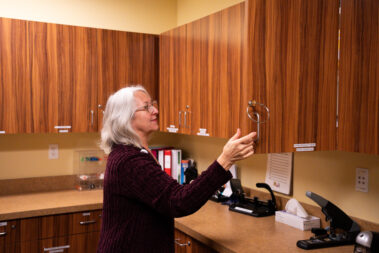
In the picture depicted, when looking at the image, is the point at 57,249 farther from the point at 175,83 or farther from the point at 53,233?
the point at 175,83

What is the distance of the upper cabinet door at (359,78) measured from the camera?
165 centimetres

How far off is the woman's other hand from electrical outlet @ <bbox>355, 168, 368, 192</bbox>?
2.79 ft

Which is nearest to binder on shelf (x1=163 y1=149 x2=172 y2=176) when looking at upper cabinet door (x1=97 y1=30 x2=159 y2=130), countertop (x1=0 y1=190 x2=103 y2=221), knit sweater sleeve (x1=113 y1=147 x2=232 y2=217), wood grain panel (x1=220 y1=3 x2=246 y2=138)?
upper cabinet door (x1=97 y1=30 x2=159 y2=130)

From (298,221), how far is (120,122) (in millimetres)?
1215

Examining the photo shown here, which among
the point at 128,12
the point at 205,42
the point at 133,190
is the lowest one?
the point at 133,190

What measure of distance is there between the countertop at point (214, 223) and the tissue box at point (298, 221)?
0.03m

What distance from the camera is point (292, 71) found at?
1.67 metres

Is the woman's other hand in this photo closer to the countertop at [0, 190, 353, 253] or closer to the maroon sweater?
the maroon sweater

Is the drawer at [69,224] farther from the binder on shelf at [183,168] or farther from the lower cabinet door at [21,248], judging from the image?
the binder on shelf at [183,168]

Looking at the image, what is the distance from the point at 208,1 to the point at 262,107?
1.93 metres

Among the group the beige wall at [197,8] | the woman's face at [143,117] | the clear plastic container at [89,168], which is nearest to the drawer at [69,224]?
the clear plastic container at [89,168]

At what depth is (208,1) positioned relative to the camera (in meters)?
3.28

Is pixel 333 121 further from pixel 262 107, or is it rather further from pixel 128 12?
pixel 128 12

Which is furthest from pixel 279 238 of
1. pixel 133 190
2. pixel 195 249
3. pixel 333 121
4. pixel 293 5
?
pixel 293 5
